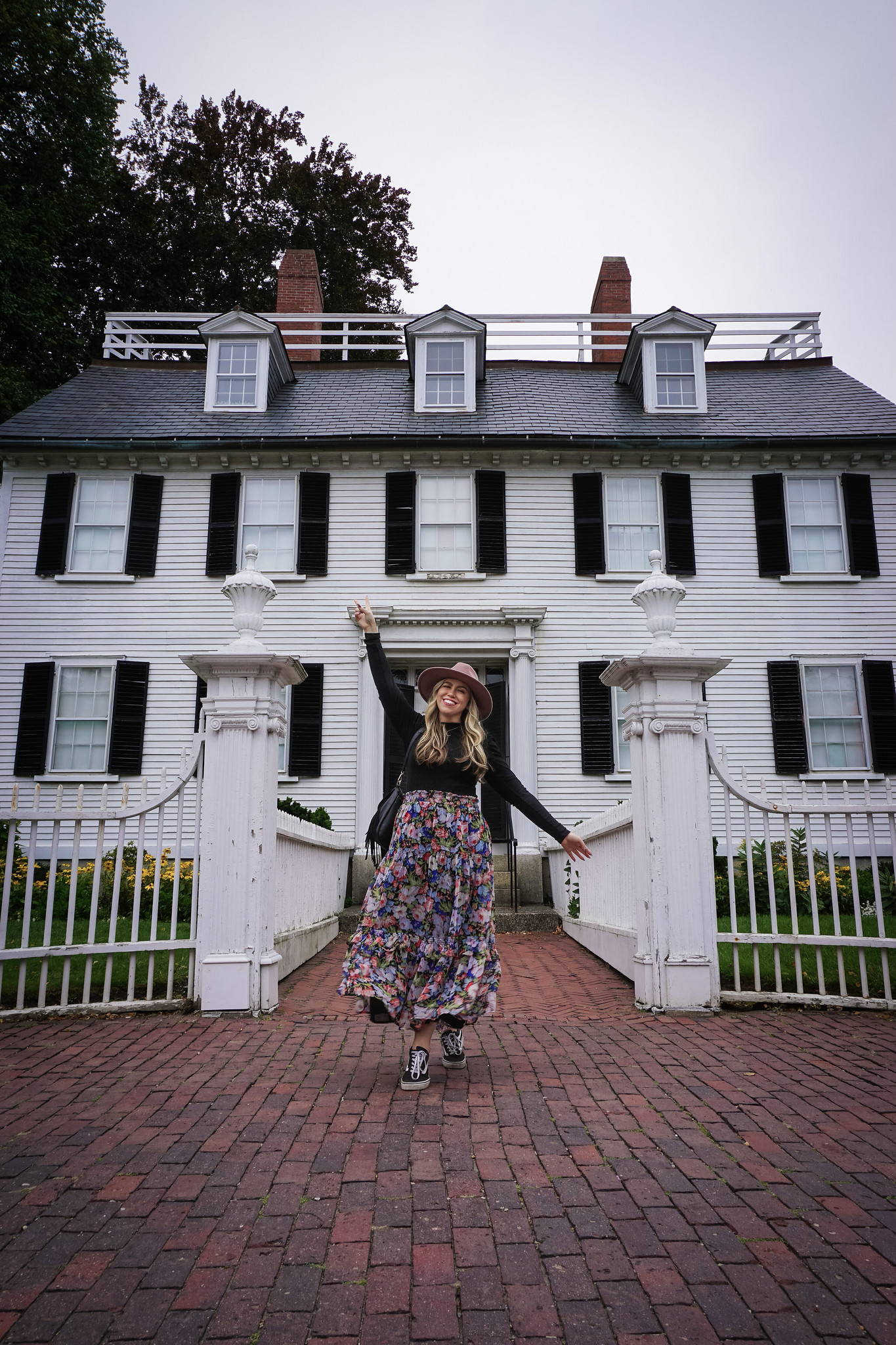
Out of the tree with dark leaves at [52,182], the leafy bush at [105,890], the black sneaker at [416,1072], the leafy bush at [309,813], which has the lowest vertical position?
the black sneaker at [416,1072]

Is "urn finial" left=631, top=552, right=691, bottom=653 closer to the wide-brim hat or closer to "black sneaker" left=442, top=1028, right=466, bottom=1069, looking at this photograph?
the wide-brim hat

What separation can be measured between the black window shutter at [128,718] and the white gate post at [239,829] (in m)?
7.91

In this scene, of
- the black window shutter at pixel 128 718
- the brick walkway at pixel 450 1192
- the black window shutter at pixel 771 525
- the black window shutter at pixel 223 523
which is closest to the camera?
the brick walkway at pixel 450 1192

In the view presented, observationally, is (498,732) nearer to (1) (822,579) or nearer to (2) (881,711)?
(1) (822,579)

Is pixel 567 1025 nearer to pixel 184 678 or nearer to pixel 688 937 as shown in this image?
pixel 688 937

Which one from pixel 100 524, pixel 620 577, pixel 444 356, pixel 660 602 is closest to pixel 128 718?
pixel 100 524

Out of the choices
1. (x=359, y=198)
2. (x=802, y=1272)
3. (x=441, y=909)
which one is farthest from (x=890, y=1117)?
(x=359, y=198)

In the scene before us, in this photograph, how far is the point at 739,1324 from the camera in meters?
1.87

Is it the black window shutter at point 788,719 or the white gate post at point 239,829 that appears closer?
the white gate post at point 239,829

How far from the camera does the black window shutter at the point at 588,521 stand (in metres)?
12.9

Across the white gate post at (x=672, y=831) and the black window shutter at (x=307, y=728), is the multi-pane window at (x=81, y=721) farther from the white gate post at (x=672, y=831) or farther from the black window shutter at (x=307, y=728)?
the white gate post at (x=672, y=831)

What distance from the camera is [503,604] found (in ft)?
41.7

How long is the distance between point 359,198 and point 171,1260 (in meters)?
25.1

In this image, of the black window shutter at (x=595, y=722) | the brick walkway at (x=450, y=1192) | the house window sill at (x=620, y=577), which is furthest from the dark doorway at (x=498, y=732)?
the brick walkway at (x=450, y=1192)
